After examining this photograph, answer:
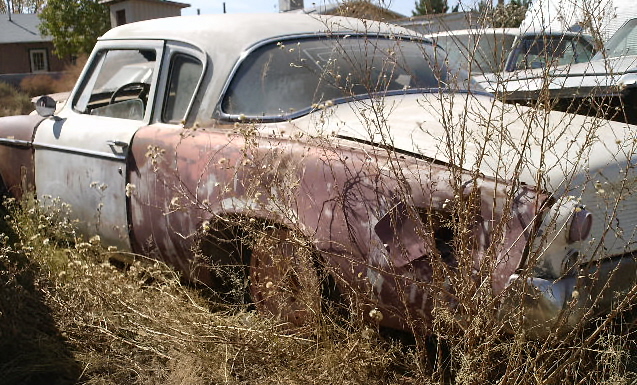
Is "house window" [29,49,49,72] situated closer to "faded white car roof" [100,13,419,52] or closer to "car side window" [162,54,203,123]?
"faded white car roof" [100,13,419,52]

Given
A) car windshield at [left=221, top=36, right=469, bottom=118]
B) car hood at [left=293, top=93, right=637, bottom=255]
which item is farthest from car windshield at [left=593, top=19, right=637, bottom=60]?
car hood at [left=293, top=93, right=637, bottom=255]

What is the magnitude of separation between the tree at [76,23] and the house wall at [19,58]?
28.3 feet

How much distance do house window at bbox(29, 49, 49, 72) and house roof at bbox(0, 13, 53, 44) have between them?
2.41 feet

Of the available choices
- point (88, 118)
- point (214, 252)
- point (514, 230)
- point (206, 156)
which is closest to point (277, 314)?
point (214, 252)

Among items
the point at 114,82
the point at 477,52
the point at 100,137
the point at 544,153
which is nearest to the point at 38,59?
the point at 114,82

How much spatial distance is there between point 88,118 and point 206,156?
129cm

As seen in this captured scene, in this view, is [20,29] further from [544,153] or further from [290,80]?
[544,153]

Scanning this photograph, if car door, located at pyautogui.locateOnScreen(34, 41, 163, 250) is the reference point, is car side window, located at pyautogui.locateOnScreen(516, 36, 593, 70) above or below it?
above

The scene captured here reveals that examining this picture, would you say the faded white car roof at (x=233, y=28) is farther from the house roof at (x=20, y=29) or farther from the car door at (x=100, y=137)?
the house roof at (x=20, y=29)

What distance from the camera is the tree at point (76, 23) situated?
29.3 meters

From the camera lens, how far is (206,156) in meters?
3.62

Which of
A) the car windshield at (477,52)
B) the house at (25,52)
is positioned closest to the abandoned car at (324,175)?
the car windshield at (477,52)

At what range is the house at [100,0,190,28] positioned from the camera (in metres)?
23.2

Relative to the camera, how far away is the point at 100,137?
429 centimetres
